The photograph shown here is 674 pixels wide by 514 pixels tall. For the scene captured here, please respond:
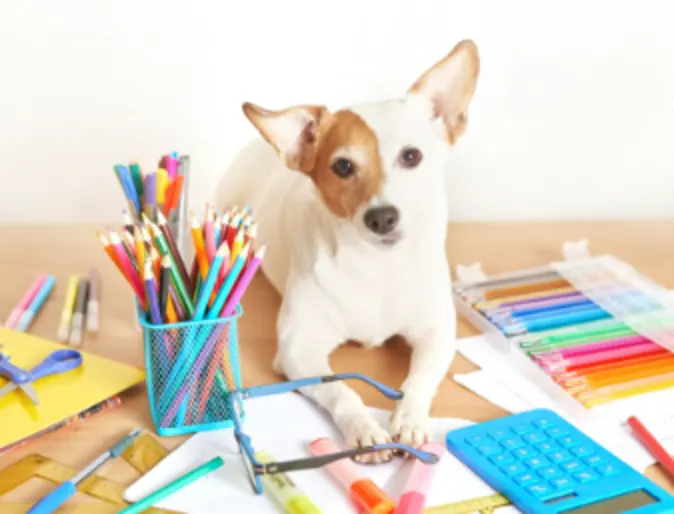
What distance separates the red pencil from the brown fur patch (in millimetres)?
312

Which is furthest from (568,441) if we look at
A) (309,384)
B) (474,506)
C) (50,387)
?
(50,387)

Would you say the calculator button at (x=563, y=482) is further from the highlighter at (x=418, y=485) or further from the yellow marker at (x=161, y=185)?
the yellow marker at (x=161, y=185)

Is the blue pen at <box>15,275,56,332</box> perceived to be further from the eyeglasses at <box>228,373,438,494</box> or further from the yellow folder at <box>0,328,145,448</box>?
the eyeglasses at <box>228,373,438,494</box>

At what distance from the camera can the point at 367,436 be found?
0.71 m

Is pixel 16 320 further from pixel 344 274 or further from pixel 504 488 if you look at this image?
pixel 504 488

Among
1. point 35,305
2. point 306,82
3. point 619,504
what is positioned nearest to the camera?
point 619,504

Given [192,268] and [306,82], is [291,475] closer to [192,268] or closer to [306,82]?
[192,268]

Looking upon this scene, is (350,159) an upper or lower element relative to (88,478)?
upper

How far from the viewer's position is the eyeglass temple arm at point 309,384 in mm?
749

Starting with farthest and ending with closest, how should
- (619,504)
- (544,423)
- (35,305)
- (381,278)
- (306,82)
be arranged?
(306,82) < (35,305) < (381,278) < (544,423) < (619,504)

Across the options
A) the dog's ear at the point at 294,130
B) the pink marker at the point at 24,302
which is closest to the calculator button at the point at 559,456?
the dog's ear at the point at 294,130

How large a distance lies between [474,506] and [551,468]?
8cm

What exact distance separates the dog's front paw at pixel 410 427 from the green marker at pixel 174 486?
15cm

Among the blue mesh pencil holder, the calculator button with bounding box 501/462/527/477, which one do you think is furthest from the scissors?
the calculator button with bounding box 501/462/527/477
